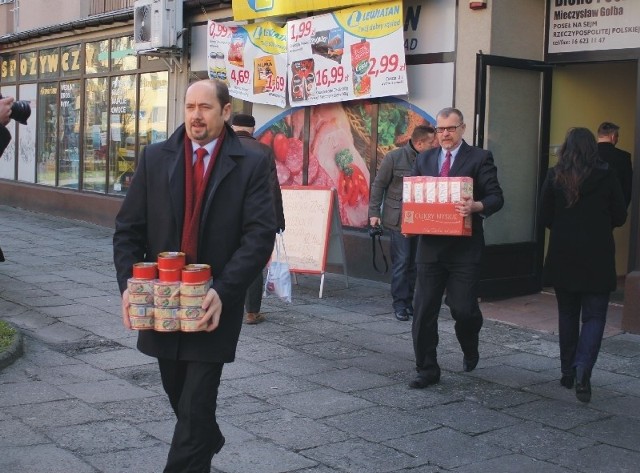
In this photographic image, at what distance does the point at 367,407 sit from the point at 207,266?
2.53 metres

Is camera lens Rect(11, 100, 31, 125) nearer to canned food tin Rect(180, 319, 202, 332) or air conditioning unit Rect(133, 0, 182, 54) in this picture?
canned food tin Rect(180, 319, 202, 332)

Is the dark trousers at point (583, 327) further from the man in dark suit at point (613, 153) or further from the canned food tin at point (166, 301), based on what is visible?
the man in dark suit at point (613, 153)

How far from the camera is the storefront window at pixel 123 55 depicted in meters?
16.6

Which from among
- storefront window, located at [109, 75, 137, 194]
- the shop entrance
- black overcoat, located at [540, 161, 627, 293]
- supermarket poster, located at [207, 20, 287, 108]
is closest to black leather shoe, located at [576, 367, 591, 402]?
black overcoat, located at [540, 161, 627, 293]

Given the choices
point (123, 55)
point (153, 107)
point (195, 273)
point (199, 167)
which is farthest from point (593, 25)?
point (123, 55)

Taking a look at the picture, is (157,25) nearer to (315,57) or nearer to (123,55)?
(123,55)

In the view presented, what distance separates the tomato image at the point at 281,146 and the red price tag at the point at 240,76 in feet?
2.90

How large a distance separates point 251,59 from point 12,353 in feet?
22.5

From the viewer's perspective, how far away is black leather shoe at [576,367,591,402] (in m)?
6.36

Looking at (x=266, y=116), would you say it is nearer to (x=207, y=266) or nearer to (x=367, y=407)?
(x=367, y=407)

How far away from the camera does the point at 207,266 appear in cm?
396

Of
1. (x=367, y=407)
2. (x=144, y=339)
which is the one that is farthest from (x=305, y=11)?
(x=144, y=339)

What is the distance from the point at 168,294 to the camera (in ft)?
12.7

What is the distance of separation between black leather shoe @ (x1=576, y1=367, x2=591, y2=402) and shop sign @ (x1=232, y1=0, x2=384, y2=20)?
583cm
